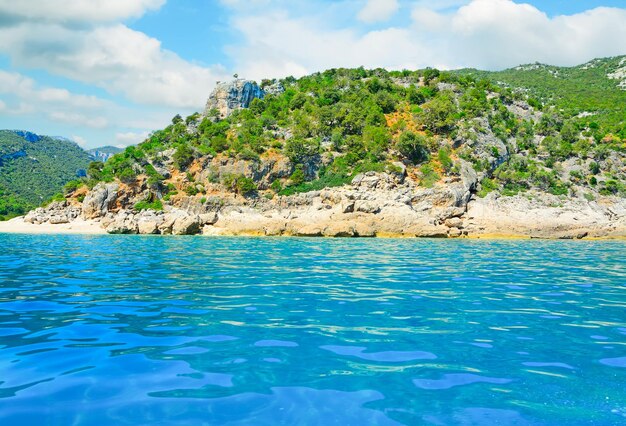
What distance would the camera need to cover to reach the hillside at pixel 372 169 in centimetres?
3825

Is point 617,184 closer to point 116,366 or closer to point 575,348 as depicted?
point 575,348

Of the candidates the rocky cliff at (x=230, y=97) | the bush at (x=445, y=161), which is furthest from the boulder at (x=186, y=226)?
the rocky cliff at (x=230, y=97)

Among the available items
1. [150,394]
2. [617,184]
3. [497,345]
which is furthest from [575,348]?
[617,184]

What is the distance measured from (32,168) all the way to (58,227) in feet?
310

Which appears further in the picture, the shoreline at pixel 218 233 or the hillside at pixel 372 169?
the hillside at pixel 372 169

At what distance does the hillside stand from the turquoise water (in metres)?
26.7

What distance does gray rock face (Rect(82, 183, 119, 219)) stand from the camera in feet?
149

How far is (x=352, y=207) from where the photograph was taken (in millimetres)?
38719

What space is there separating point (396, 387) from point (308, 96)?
217 feet

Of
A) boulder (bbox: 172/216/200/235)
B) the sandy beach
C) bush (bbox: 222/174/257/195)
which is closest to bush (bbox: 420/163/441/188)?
bush (bbox: 222/174/257/195)

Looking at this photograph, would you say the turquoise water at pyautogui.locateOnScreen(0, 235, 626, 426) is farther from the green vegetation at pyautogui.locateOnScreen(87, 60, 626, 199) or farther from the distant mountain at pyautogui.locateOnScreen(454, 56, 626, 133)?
the distant mountain at pyautogui.locateOnScreen(454, 56, 626, 133)

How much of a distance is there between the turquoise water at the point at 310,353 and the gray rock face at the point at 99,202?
38.3 m

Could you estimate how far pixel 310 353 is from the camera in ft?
16.3

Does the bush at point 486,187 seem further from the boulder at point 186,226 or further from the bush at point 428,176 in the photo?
the boulder at point 186,226
